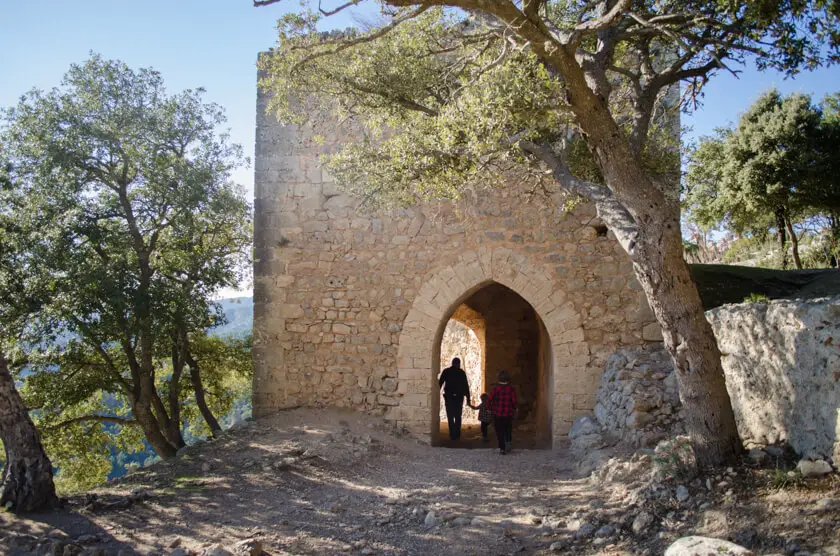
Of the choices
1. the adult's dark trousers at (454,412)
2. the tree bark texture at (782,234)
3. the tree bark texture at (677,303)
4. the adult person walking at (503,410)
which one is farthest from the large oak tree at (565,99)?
the tree bark texture at (782,234)

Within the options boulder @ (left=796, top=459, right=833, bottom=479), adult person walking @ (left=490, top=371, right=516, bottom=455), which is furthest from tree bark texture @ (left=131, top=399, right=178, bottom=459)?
boulder @ (left=796, top=459, right=833, bottom=479)

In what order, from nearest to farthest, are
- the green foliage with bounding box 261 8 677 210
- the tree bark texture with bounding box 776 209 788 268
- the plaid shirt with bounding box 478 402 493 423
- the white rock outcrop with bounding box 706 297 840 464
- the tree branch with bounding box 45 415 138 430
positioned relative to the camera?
the white rock outcrop with bounding box 706 297 840 464, the green foliage with bounding box 261 8 677 210, the plaid shirt with bounding box 478 402 493 423, the tree branch with bounding box 45 415 138 430, the tree bark texture with bounding box 776 209 788 268

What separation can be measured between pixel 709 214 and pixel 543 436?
9.30 m

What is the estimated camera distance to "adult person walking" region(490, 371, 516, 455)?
7652mm

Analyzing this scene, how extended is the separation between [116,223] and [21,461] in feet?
11.4

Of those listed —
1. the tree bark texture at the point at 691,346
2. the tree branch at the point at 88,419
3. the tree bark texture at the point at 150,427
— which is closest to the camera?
the tree bark texture at the point at 691,346

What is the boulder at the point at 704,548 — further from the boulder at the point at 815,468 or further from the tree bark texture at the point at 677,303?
the tree bark texture at the point at 677,303

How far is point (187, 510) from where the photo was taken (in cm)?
496

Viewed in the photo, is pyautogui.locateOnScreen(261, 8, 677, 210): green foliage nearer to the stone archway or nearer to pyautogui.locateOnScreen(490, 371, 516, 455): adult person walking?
the stone archway

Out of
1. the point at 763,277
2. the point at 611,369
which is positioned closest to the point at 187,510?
the point at 611,369

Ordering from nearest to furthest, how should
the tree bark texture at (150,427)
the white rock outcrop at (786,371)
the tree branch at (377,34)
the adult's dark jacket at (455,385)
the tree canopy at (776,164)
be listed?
the white rock outcrop at (786,371) → the tree branch at (377,34) → the tree bark texture at (150,427) → the adult's dark jacket at (455,385) → the tree canopy at (776,164)

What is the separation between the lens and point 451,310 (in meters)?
7.97

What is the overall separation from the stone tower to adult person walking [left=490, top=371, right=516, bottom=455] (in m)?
0.58

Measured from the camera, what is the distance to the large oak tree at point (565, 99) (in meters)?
4.50
